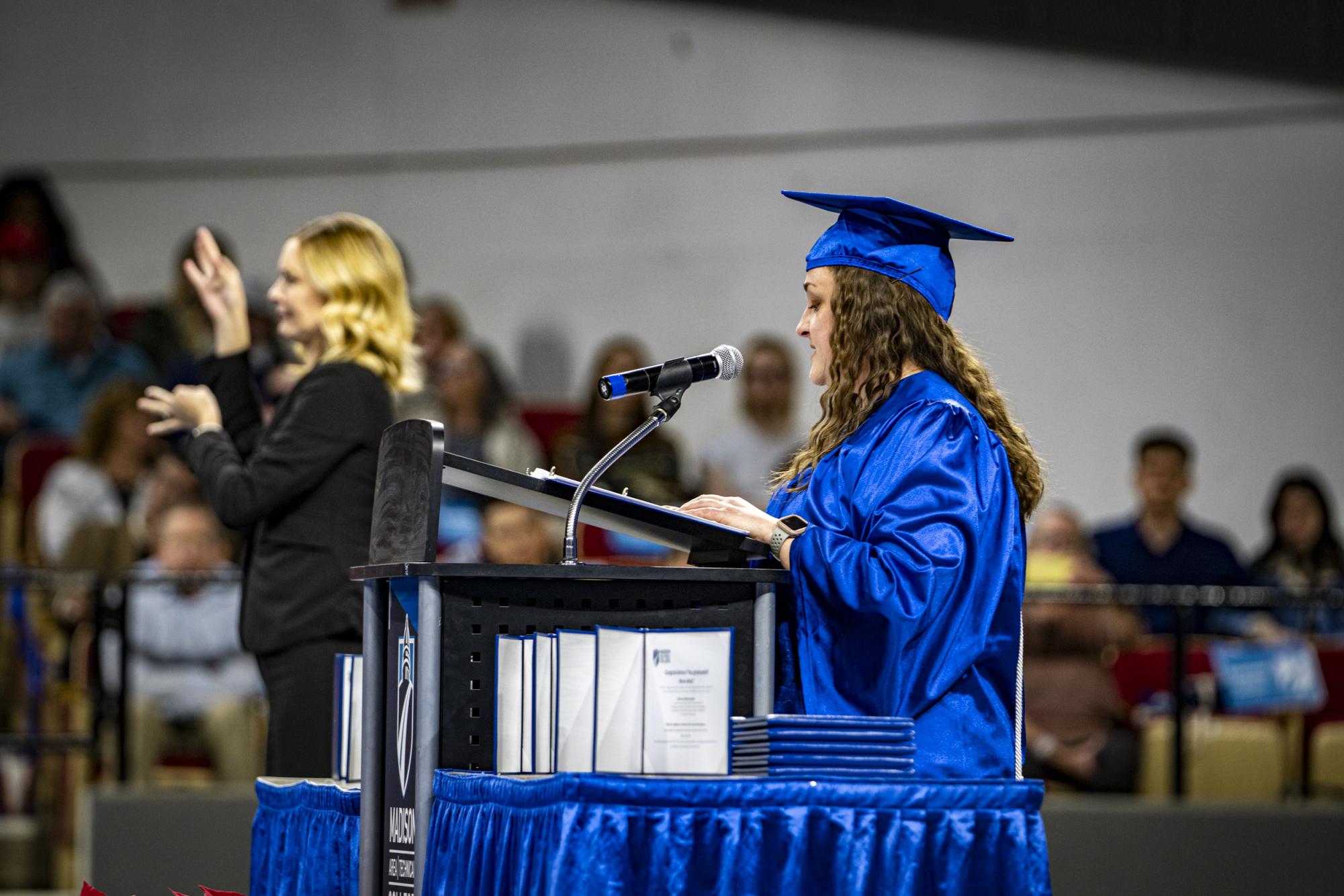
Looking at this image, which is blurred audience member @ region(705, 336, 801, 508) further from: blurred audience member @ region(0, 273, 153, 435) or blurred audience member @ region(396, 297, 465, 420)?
blurred audience member @ region(0, 273, 153, 435)

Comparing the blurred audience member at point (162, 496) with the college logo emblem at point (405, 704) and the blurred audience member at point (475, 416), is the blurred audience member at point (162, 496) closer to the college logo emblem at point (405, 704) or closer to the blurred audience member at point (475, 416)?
the blurred audience member at point (475, 416)

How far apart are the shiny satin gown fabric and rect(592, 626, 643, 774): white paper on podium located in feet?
1.01

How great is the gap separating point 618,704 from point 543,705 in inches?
4.4

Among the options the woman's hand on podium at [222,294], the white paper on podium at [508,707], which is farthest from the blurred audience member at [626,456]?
the white paper on podium at [508,707]

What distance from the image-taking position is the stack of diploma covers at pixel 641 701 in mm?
2082

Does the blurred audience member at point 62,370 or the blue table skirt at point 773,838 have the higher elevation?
the blurred audience member at point 62,370

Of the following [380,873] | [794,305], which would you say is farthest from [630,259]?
[380,873]

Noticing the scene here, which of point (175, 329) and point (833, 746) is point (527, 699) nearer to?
point (833, 746)

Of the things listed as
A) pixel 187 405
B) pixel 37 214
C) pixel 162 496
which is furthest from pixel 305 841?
pixel 37 214

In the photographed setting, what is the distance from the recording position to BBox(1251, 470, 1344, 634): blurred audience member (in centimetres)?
672

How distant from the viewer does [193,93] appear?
29.6 feet

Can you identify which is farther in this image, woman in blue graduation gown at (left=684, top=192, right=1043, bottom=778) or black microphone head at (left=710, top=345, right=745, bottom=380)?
black microphone head at (left=710, top=345, right=745, bottom=380)

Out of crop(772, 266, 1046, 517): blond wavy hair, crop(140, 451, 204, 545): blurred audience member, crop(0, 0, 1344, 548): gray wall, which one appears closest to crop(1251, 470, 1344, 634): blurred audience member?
crop(0, 0, 1344, 548): gray wall

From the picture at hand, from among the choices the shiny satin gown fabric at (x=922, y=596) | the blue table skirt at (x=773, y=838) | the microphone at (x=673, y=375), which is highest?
the microphone at (x=673, y=375)
